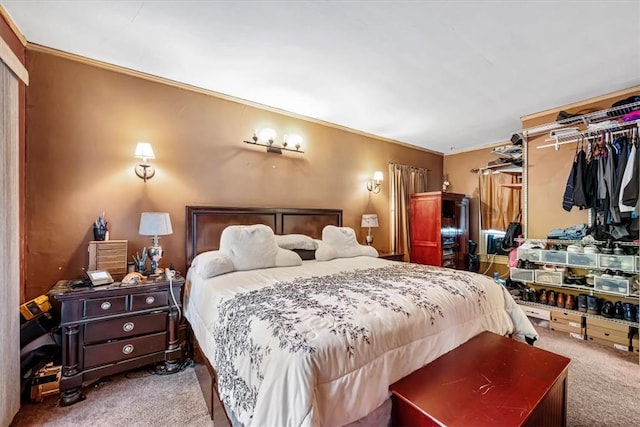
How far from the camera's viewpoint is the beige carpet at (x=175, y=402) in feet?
5.85

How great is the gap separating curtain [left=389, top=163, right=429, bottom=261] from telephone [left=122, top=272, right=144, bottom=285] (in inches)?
145

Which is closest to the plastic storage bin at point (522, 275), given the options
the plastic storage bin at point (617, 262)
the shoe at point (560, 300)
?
the shoe at point (560, 300)

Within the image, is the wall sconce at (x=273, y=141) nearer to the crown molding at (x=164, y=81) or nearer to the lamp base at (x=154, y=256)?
the crown molding at (x=164, y=81)

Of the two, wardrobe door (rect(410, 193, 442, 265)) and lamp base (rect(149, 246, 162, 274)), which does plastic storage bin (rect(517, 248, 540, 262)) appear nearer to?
wardrobe door (rect(410, 193, 442, 265))

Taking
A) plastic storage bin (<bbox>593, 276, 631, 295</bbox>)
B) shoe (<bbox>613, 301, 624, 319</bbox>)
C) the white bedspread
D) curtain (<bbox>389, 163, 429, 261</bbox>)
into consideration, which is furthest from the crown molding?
shoe (<bbox>613, 301, 624, 319</bbox>)

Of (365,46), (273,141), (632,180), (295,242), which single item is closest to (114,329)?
(295,242)

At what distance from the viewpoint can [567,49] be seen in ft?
7.47

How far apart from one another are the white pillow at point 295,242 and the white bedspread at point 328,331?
2.54 ft

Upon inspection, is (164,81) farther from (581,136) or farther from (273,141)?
(581,136)

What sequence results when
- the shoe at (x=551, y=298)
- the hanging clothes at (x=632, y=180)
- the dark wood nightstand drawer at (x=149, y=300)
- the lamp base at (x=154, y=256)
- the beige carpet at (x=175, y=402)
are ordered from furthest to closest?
the shoe at (x=551, y=298) → the hanging clothes at (x=632, y=180) → the lamp base at (x=154, y=256) → the dark wood nightstand drawer at (x=149, y=300) → the beige carpet at (x=175, y=402)

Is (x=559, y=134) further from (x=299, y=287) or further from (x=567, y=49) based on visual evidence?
(x=299, y=287)

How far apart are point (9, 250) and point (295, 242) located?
2.23m

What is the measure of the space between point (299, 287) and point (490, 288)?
4.83 ft

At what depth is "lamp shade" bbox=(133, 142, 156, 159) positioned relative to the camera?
100 inches
